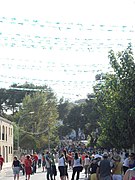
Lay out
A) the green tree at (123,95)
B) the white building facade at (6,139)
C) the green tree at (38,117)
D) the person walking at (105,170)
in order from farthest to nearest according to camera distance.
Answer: the green tree at (38,117) < the white building facade at (6,139) < the green tree at (123,95) < the person walking at (105,170)

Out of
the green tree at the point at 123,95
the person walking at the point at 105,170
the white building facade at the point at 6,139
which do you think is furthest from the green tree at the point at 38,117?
the person walking at the point at 105,170

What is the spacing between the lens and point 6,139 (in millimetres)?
71812

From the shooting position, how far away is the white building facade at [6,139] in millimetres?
68062

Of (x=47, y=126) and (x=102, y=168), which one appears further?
(x=47, y=126)

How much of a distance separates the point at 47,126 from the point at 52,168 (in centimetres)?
6344

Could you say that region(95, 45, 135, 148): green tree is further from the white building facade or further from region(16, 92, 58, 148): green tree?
region(16, 92, 58, 148): green tree

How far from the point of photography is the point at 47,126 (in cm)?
8881

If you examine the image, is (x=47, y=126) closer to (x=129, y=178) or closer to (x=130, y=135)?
(x=130, y=135)

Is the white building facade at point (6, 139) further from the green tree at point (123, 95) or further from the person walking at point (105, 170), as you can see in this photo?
the person walking at point (105, 170)

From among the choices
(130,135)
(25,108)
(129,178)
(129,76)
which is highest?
(25,108)

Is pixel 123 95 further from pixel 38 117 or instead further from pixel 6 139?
pixel 38 117

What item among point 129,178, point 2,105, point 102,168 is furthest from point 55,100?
point 129,178

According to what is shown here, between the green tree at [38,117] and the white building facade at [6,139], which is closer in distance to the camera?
the white building facade at [6,139]

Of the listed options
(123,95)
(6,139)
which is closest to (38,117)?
(6,139)
